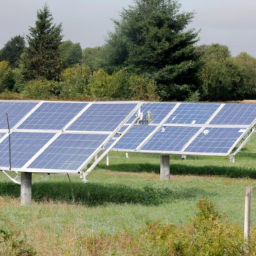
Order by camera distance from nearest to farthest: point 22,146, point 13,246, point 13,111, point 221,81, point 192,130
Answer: point 13,246
point 22,146
point 13,111
point 192,130
point 221,81

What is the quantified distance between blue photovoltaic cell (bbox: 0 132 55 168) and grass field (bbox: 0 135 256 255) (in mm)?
1338

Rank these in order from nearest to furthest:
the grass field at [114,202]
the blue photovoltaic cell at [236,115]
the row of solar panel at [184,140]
Answer: the grass field at [114,202] → the row of solar panel at [184,140] → the blue photovoltaic cell at [236,115]

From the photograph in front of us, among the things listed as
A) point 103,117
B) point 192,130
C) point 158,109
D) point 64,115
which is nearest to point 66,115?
point 64,115

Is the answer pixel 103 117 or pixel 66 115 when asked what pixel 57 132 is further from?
pixel 103 117

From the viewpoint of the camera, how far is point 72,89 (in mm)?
53125

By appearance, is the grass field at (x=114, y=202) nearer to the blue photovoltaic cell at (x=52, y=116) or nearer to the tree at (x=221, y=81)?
the blue photovoltaic cell at (x=52, y=116)

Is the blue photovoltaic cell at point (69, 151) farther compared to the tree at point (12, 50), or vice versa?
the tree at point (12, 50)

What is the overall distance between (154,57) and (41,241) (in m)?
58.7

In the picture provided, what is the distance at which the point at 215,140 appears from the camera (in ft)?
73.7

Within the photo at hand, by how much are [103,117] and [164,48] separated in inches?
2005

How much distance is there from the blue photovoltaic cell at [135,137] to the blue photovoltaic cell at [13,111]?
7.52 m

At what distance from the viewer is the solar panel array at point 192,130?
22281mm

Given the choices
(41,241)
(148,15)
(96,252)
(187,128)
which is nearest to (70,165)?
(41,241)

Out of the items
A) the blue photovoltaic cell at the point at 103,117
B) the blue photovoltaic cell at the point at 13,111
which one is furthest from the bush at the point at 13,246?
the blue photovoltaic cell at the point at 13,111
